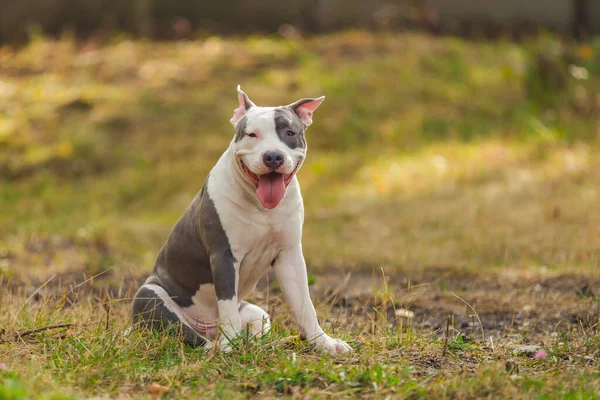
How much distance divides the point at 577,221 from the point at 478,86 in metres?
5.11

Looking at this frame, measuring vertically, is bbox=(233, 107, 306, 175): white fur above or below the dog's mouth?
above

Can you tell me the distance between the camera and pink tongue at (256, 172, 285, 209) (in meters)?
3.91

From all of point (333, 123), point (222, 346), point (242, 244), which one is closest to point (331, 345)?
point (222, 346)

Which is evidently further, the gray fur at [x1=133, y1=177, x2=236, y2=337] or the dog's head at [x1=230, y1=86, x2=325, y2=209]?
the gray fur at [x1=133, y1=177, x2=236, y2=337]

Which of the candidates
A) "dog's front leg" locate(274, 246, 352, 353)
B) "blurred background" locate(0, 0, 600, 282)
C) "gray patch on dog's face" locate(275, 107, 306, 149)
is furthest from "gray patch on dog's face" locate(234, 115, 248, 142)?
"blurred background" locate(0, 0, 600, 282)

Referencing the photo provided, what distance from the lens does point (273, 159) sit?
12.5 ft

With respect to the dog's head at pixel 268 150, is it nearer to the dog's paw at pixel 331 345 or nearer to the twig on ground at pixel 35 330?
the dog's paw at pixel 331 345

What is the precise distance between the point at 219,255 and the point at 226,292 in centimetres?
20

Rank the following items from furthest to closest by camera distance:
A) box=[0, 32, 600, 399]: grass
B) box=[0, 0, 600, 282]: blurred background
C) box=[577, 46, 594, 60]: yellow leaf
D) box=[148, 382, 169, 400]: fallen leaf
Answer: box=[577, 46, 594, 60]: yellow leaf, box=[0, 0, 600, 282]: blurred background, box=[0, 32, 600, 399]: grass, box=[148, 382, 169, 400]: fallen leaf

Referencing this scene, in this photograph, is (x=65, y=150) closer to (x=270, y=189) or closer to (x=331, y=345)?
(x=270, y=189)

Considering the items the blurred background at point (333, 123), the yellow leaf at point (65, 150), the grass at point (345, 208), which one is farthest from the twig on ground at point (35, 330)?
the yellow leaf at point (65, 150)

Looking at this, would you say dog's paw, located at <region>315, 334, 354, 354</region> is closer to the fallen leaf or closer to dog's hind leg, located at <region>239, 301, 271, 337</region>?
dog's hind leg, located at <region>239, 301, 271, 337</region>

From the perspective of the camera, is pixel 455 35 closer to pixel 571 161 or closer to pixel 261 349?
pixel 571 161

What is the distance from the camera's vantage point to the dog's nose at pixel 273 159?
382cm
